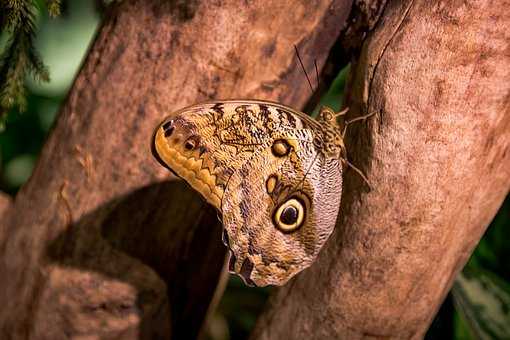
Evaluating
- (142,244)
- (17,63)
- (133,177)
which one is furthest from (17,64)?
(142,244)

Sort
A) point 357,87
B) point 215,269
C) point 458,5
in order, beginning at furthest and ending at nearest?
1. point 215,269
2. point 357,87
3. point 458,5

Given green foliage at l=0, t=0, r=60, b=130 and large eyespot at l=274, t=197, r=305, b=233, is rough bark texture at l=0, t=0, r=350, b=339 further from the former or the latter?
large eyespot at l=274, t=197, r=305, b=233

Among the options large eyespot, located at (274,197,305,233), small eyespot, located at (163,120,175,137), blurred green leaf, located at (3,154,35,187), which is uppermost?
small eyespot, located at (163,120,175,137)

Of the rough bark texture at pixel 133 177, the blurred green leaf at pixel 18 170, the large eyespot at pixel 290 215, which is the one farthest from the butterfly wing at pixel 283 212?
the blurred green leaf at pixel 18 170

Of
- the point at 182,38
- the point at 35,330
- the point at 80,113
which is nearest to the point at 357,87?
the point at 182,38

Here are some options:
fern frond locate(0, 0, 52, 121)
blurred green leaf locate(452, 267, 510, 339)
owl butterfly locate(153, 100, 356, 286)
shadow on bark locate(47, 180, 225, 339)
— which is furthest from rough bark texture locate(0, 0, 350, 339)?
blurred green leaf locate(452, 267, 510, 339)

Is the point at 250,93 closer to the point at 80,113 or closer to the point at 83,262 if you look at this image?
the point at 80,113

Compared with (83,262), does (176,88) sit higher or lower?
higher

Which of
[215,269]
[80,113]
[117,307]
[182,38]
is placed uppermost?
[182,38]
